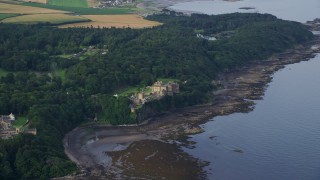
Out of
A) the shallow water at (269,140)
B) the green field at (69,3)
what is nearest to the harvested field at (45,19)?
the green field at (69,3)

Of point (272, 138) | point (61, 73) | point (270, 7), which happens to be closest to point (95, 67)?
point (61, 73)

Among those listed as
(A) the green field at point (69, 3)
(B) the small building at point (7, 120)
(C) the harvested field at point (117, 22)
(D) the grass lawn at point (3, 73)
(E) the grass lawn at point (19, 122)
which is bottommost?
(E) the grass lawn at point (19, 122)

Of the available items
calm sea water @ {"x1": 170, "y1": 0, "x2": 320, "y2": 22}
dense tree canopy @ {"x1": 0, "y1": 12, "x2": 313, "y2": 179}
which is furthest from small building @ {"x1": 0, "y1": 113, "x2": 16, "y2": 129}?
calm sea water @ {"x1": 170, "y1": 0, "x2": 320, "y2": 22}

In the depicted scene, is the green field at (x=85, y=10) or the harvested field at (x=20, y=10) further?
the green field at (x=85, y=10)

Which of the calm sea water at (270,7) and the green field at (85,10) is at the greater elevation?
the calm sea water at (270,7)

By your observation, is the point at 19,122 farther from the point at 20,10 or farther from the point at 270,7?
the point at 270,7

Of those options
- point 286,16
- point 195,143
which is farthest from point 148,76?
point 286,16

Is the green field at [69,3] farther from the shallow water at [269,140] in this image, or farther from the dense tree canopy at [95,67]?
the shallow water at [269,140]

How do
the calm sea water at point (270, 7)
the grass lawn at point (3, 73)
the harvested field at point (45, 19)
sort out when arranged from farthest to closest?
1. the calm sea water at point (270, 7)
2. the harvested field at point (45, 19)
3. the grass lawn at point (3, 73)
